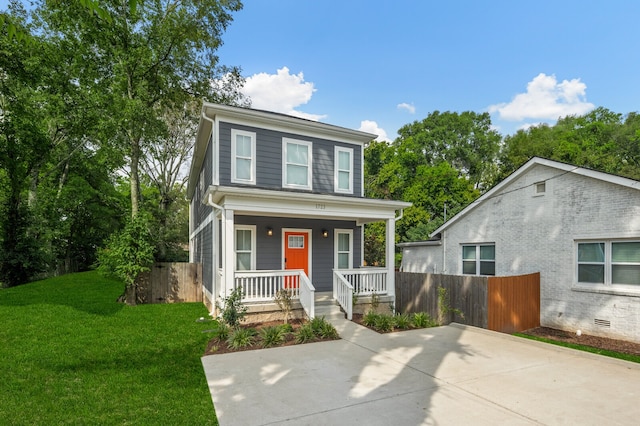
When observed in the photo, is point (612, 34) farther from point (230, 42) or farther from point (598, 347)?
point (230, 42)

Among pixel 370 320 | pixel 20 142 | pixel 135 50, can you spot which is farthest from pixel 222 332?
pixel 20 142

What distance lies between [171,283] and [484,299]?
415 inches

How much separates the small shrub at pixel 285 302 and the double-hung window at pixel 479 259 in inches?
283

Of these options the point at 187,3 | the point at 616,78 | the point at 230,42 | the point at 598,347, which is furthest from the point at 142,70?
the point at 616,78

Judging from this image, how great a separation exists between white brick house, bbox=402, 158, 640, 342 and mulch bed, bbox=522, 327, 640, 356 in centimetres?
21

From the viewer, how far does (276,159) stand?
10.7 meters

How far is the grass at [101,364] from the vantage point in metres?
4.13

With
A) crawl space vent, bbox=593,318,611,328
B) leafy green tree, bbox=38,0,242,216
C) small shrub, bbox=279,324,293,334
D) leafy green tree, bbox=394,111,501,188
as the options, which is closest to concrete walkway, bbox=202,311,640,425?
small shrub, bbox=279,324,293,334

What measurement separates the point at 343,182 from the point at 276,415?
8540 mm

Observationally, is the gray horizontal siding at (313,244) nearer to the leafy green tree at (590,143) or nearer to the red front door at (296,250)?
the red front door at (296,250)

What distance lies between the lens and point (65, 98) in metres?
Result: 14.5

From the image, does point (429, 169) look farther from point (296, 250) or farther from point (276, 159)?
point (276, 159)

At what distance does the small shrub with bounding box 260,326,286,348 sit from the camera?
23.3 feet

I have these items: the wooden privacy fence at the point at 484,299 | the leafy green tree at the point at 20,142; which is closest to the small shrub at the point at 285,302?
the wooden privacy fence at the point at 484,299
